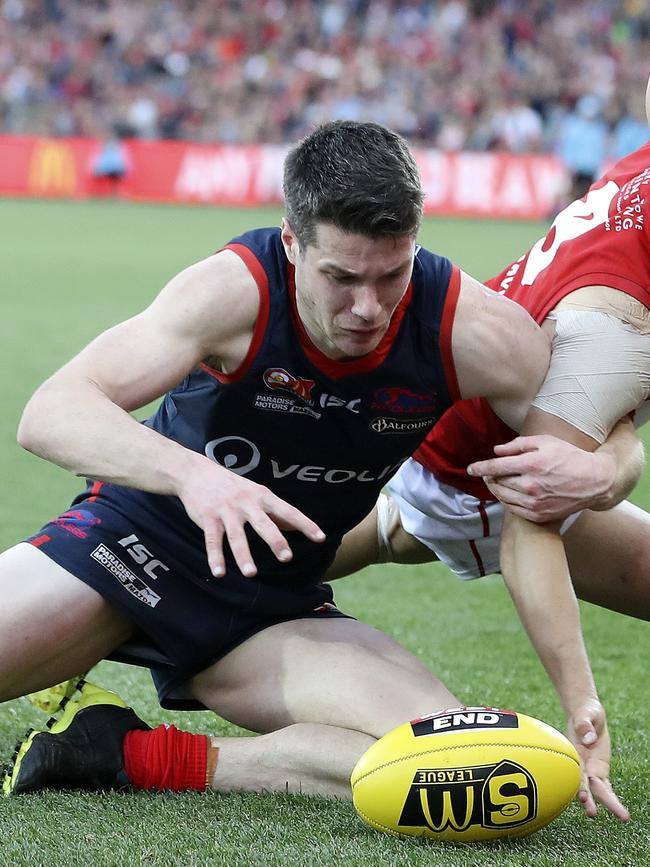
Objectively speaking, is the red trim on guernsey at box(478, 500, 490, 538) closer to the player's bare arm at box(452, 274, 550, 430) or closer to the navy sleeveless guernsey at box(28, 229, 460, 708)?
the navy sleeveless guernsey at box(28, 229, 460, 708)

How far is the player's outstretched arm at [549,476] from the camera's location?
3.38 meters

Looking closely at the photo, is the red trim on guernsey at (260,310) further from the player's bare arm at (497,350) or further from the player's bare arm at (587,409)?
the player's bare arm at (587,409)

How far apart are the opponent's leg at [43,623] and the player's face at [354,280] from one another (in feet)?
3.12

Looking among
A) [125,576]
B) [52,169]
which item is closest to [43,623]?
[125,576]

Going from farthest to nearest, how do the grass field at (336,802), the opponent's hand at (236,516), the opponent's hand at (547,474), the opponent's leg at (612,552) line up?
the opponent's leg at (612,552)
the opponent's hand at (547,474)
the grass field at (336,802)
the opponent's hand at (236,516)

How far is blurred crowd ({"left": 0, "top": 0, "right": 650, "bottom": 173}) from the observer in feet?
91.0

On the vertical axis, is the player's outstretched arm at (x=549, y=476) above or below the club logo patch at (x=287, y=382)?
below

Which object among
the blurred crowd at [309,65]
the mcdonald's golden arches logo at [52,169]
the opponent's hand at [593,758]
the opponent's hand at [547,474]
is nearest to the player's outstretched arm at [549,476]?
the opponent's hand at [547,474]

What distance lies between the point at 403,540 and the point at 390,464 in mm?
982

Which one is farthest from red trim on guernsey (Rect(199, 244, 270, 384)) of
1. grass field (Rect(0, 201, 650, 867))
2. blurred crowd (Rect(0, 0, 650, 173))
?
blurred crowd (Rect(0, 0, 650, 173))

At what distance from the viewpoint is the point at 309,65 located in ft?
101

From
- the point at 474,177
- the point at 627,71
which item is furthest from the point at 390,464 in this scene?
the point at 627,71

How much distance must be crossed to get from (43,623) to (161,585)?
32 cm

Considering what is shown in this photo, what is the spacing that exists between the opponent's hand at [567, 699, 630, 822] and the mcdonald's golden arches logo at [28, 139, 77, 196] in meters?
24.1
